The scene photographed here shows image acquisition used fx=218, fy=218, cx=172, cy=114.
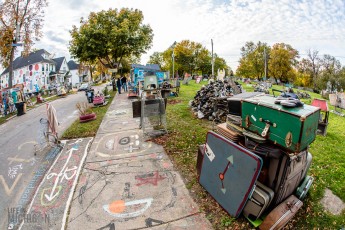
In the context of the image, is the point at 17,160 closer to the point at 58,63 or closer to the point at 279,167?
the point at 279,167

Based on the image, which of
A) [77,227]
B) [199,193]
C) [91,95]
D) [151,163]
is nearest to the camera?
[77,227]

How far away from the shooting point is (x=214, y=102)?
10.7 meters

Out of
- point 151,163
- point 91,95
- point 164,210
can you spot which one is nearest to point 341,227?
point 164,210

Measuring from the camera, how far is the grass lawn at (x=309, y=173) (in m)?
3.96

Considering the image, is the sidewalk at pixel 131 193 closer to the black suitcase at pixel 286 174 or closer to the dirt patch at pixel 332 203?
the black suitcase at pixel 286 174

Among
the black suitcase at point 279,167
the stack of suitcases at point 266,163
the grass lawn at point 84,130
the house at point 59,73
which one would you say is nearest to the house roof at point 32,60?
the house at point 59,73

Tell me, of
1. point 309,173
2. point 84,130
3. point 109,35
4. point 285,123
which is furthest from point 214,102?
point 109,35

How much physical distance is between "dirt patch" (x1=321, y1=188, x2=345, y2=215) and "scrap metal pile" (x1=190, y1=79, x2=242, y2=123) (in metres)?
5.92

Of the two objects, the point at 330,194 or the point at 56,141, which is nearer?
the point at 330,194

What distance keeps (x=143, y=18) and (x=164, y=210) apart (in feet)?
84.2

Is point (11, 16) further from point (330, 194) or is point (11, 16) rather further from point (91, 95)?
point (330, 194)

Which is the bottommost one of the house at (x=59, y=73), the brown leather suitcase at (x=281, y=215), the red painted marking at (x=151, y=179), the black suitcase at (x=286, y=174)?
the red painted marking at (x=151, y=179)

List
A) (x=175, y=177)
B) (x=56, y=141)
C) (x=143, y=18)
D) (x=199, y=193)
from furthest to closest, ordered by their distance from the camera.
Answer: (x=143, y=18), (x=56, y=141), (x=175, y=177), (x=199, y=193)

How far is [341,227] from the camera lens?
377 centimetres
